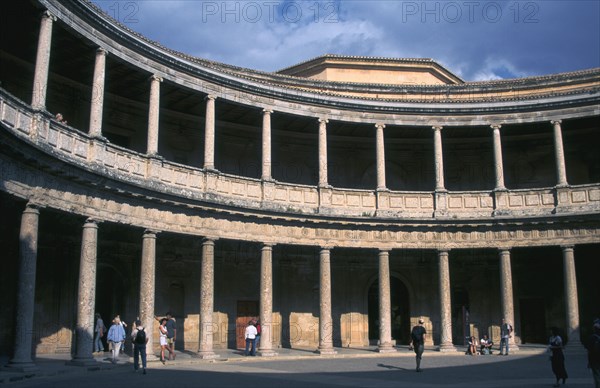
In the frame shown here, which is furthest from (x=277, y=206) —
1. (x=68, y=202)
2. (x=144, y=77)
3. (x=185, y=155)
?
(x=68, y=202)

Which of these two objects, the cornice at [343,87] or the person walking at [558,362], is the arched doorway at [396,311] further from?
the person walking at [558,362]

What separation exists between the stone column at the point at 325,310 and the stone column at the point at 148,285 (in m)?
6.92

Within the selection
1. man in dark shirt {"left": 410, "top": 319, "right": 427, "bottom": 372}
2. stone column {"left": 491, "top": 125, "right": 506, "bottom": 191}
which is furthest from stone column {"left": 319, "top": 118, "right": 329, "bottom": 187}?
man in dark shirt {"left": 410, "top": 319, "right": 427, "bottom": 372}

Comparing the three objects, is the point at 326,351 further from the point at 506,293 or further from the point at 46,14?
the point at 46,14

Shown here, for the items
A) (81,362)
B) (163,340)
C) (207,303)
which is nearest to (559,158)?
(207,303)

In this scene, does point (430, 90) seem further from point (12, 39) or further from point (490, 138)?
point (12, 39)

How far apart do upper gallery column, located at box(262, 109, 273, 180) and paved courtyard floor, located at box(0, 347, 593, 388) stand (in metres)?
7.03

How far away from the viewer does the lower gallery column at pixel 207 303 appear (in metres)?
22.6

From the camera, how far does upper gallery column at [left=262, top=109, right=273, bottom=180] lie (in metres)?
25.5

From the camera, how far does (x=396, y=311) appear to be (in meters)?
31.0

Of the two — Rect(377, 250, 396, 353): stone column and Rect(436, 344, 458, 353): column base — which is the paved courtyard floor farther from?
Rect(436, 344, 458, 353): column base

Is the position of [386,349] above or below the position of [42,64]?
below

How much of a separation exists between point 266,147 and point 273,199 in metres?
2.10

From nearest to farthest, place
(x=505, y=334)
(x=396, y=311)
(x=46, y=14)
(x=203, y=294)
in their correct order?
(x=46, y=14), (x=203, y=294), (x=505, y=334), (x=396, y=311)
